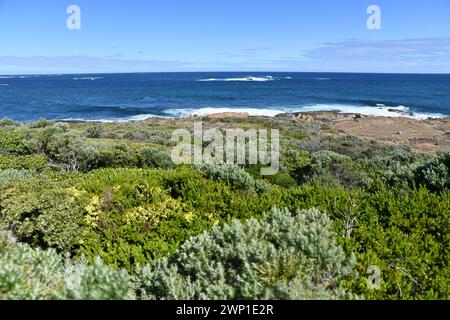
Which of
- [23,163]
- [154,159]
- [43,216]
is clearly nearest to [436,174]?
[43,216]

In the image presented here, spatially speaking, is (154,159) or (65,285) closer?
(65,285)

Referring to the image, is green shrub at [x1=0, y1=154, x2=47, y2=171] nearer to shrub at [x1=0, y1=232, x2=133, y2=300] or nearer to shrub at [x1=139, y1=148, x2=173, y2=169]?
shrub at [x1=139, y1=148, x2=173, y2=169]

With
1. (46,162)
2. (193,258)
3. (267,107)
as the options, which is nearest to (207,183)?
(193,258)

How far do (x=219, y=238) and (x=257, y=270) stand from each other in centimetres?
83

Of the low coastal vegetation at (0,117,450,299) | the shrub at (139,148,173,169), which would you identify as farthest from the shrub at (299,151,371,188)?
the shrub at (139,148,173,169)

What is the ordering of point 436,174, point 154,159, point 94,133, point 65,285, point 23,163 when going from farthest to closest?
point 94,133 < point 154,159 < point 23,163 < point 436,174 < point 65,285

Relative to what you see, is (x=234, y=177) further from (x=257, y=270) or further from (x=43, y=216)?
(x=257, y=270)

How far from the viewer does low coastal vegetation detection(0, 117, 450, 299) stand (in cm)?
349

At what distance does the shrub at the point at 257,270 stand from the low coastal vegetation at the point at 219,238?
0.04 feet

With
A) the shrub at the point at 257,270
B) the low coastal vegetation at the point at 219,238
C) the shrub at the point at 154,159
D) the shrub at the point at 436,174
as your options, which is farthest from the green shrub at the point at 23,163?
the shrub at the point at 436,174

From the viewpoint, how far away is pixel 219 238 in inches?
175

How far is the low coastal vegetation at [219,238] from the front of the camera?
349cm
